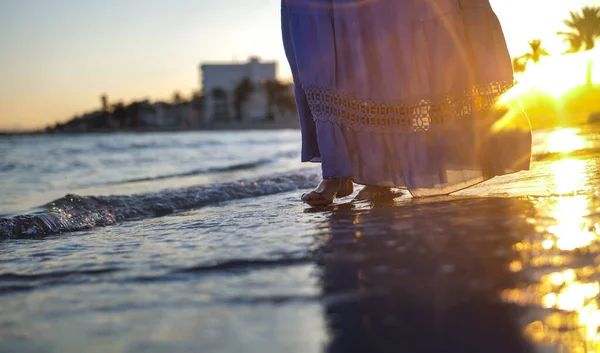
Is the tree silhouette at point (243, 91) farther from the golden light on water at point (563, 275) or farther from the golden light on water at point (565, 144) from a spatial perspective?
the golden light on water at point (563, 275)

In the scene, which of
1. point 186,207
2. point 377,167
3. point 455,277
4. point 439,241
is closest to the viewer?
point 455,277

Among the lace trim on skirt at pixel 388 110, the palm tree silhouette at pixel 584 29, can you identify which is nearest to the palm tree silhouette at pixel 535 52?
the palm tree silhouette at pixel 584 29

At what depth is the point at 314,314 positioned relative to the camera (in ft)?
3.97

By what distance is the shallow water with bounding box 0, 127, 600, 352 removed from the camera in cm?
109

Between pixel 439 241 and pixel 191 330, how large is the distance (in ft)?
2.85

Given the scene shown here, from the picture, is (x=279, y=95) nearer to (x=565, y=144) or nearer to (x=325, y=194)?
(x=565, y=144)

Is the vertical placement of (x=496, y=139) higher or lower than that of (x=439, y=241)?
higher

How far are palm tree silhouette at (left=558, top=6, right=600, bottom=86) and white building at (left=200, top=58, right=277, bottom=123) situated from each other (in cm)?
7163

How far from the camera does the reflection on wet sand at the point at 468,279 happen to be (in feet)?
3.43

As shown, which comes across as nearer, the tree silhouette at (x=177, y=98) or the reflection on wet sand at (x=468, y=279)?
the reflection on wet sand at (x=468, y=279)

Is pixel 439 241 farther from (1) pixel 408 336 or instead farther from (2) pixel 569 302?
(1) pixel 408 336

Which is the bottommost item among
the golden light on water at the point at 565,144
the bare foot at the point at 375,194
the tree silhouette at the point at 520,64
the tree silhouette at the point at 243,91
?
the golden light on water at the point at 565,144

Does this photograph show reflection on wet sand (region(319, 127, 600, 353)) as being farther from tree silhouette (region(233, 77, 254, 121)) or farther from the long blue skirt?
tree silhouette (region(233, 77, 254, 121))

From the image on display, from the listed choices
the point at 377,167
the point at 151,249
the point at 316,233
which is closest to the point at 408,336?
the point at 316,233
